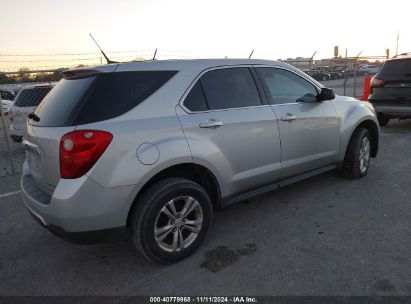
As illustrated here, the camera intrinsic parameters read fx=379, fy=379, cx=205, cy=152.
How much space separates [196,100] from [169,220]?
1.09 meters

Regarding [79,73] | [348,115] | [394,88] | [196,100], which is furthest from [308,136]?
[394,88]

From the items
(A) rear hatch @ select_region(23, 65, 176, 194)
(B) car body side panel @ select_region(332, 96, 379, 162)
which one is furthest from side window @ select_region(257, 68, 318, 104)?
(A) rear hatch @ select_region(23, 65, 176, 194)

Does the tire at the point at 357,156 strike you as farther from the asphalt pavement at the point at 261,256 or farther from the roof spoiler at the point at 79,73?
the roof spoiler at the point at 79,73

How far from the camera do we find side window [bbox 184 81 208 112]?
337cm

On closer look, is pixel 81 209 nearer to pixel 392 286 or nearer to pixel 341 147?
pixel 392 286

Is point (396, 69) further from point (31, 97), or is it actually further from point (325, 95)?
point (31, 97)

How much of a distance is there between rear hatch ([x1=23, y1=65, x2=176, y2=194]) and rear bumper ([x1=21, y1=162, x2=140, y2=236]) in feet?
0.53

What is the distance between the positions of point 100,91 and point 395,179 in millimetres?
4236

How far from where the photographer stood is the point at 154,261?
125 inches

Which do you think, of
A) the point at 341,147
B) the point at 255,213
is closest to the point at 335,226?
the point at 255,213

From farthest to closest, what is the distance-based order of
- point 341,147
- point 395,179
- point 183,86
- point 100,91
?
point 395,179
point 341,147
point 183,86
point 100,91

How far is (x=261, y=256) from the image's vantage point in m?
3.36

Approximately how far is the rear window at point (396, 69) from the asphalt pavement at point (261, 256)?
Result: 4.33 metres

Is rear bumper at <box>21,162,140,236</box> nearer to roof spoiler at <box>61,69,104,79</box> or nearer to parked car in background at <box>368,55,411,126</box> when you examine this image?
roof spoiler at <box>61,69,104,79</box>
